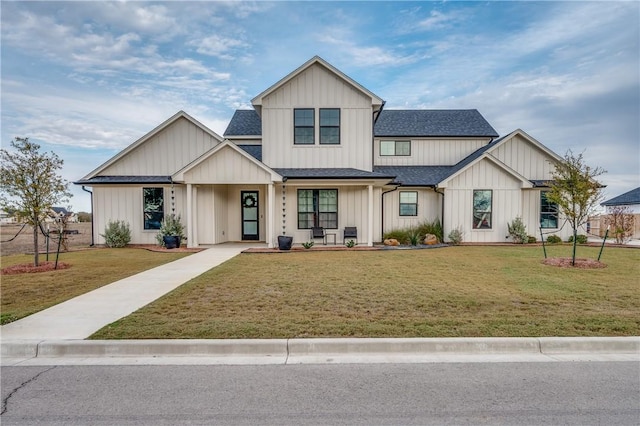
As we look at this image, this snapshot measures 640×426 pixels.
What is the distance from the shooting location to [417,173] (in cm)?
1895

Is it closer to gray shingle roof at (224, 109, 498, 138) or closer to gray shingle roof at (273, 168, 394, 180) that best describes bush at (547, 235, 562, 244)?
gray shingle roof at (224, 109, 498, 138)

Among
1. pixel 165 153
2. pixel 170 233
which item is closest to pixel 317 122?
pixel 165 153

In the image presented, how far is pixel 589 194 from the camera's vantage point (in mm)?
10359

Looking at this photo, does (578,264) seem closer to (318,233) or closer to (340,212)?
(340,212)

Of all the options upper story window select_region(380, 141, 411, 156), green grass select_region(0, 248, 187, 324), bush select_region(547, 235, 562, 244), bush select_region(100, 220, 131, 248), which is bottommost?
green grass select_region(0, 248, 187, 324)

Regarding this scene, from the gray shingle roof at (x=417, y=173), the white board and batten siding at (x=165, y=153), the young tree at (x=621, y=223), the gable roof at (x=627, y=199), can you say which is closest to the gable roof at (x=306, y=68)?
the white board and batten siding at (x=165, y=153)

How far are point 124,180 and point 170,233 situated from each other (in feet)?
12.2

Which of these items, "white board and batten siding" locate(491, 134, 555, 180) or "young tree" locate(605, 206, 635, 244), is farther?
"white board and batten siding" locate(491, 134, 555, 180)

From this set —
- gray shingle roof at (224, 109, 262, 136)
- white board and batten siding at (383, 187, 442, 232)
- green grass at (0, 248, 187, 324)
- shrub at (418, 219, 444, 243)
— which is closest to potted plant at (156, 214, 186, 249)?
green grass at (0, 248, 187, 324)

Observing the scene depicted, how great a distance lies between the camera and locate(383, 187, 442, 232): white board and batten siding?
1752 cm

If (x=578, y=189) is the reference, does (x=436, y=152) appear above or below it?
above

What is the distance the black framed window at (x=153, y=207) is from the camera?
16.0 metres

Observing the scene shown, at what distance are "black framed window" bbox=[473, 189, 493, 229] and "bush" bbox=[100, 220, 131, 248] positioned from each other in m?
17.2

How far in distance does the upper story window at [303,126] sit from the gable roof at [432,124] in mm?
5867
